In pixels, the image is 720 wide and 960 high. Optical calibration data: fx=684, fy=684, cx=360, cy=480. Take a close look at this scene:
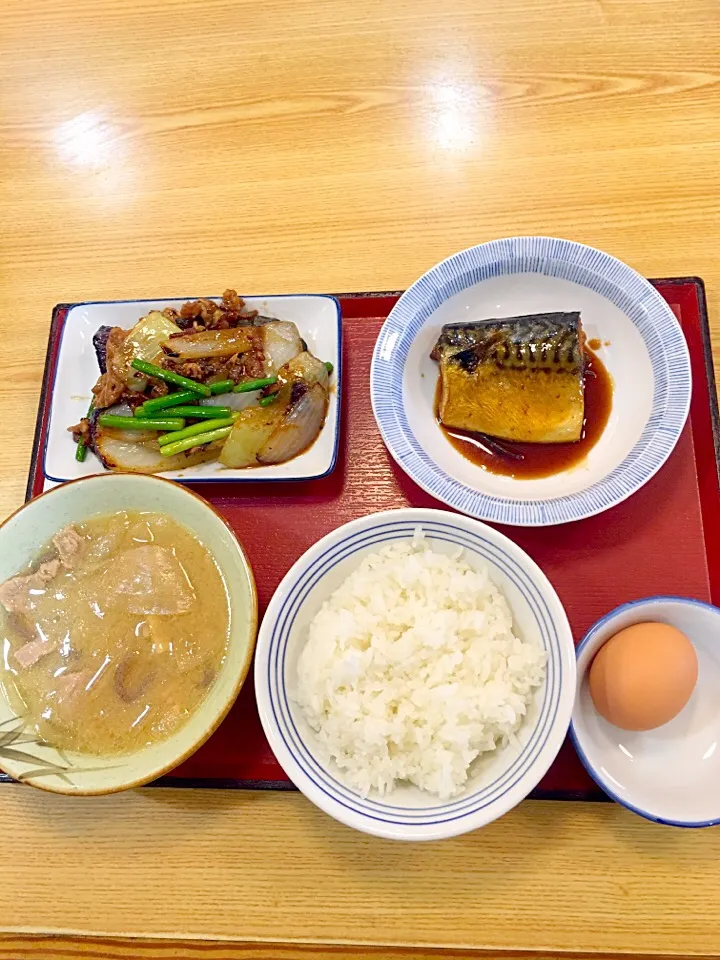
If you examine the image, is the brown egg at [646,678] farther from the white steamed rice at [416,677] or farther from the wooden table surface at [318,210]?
the wooden table surface at [318,210]

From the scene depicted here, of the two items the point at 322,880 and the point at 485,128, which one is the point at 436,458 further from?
the point at 485,128

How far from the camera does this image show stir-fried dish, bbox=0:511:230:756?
1.74 meters

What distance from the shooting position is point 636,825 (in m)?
1.73

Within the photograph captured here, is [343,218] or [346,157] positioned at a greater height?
[346,157]

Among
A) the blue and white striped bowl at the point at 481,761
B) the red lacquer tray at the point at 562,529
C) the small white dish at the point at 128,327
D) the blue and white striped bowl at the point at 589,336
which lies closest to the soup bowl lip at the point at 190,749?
the blue and white striped bowl at the point at 481,761

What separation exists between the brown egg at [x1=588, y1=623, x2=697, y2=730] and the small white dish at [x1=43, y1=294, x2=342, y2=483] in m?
0.95

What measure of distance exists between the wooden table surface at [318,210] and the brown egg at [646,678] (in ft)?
0.97

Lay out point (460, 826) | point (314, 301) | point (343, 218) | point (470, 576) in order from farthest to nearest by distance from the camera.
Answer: point (343, 218), point (314, 301), point (470, 576), point (460, 826)

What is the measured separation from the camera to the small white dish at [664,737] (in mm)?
1627

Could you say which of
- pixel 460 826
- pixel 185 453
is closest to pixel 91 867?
pixel 460 826

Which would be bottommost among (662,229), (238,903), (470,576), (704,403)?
(238,903)

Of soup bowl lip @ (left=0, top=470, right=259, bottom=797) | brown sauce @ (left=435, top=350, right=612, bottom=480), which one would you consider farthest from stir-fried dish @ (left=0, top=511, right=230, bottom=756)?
brown sauce @ (left=435, top=350, right=612, bottom=480)

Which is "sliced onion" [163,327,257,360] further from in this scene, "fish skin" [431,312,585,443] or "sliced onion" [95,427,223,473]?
"fish skin" [431,312,585,443]

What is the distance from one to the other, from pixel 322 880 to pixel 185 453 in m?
1.26
